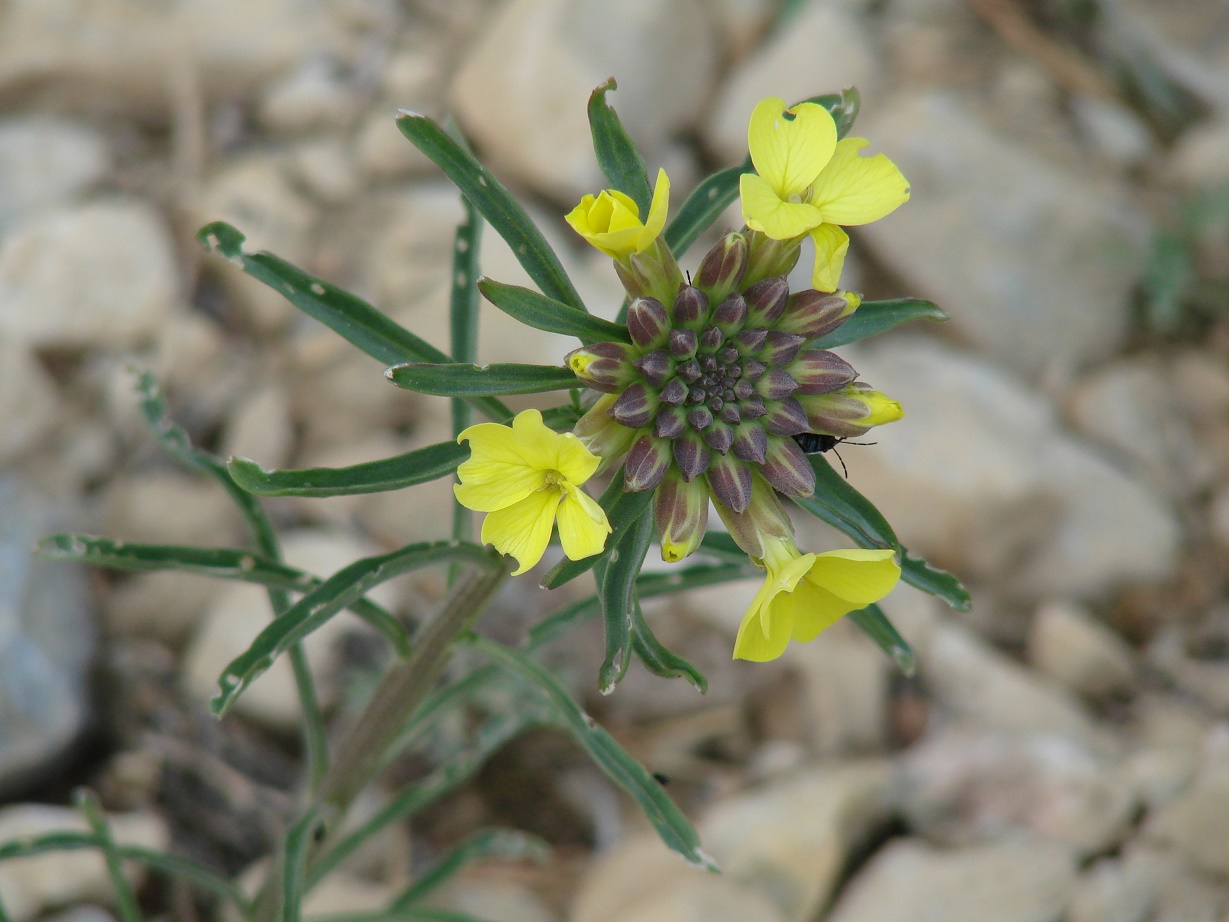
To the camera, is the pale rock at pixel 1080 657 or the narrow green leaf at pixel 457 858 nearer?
the narrow green leaf at pixel 457 858

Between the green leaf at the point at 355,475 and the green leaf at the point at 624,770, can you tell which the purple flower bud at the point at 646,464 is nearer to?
the green leaf at the point at 355,475

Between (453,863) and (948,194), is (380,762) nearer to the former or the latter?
(453,863)

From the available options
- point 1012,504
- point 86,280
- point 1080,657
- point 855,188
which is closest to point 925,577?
point 855,188

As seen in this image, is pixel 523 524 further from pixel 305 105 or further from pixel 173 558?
pixel 305 105

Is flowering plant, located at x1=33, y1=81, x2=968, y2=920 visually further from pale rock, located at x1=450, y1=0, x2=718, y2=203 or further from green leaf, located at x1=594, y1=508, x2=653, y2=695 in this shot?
pale rock, located at x1=450, y1=0, x2=718, y2=203

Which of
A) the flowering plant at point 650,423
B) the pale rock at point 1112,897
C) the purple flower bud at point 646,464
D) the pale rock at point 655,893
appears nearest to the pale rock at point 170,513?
the pale rock at point 655,893

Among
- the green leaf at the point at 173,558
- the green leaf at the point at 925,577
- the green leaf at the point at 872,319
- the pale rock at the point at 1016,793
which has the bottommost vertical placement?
the pale rock at the point at 1016,793
